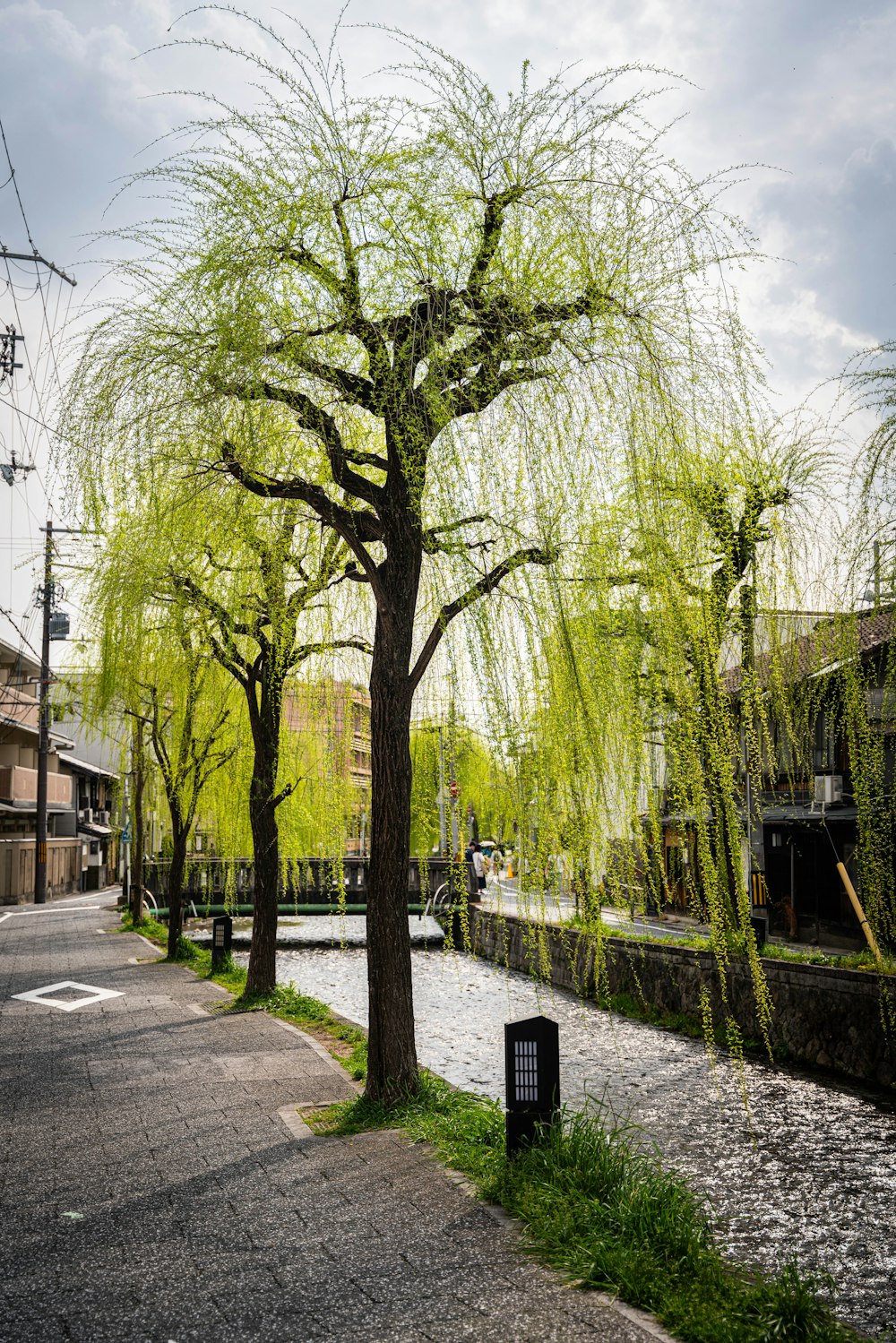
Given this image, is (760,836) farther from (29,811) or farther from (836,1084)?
(29,811)

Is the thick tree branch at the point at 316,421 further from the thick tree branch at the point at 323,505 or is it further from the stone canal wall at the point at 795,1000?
the stone canal wall at the point at 795,1000

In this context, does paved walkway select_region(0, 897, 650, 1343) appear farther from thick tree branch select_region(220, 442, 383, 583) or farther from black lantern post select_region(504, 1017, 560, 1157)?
thick tree branch select_region(220, 442, 383, 583)

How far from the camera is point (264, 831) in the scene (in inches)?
583

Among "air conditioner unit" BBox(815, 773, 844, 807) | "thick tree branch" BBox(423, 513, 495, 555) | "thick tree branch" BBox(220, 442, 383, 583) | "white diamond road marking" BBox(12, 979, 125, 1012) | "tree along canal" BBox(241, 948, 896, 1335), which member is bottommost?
"tree along canal" BBox(241, 948, 896, 1335)

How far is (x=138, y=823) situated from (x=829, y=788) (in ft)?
52.6

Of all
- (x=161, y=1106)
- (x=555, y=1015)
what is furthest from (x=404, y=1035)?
(x=555, y=1015)

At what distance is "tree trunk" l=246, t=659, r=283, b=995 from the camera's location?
14.4 m

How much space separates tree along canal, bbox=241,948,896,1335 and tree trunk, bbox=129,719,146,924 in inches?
390

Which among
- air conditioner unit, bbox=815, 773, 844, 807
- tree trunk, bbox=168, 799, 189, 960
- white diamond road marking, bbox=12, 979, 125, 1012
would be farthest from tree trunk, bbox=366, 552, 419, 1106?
air conditioner unit, bbox=815, 773, 844, 807

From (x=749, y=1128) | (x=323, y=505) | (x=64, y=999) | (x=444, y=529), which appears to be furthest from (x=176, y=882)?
(x=444, y=529)

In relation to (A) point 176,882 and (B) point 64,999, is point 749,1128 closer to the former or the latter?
(B) point 64,999

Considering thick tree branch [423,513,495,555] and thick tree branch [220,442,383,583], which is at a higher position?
thick tree branch [220,442,383,583]

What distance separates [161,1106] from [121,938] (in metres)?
18.2

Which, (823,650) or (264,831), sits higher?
(823,650)
